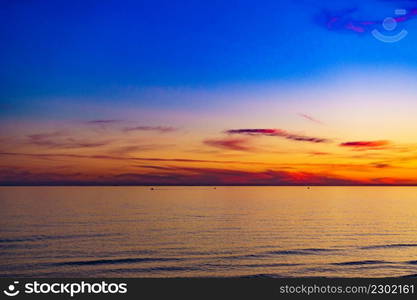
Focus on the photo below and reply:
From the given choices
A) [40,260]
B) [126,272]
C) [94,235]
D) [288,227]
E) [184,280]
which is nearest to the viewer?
[184,280]

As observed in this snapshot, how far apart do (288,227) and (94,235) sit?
70.7 ft

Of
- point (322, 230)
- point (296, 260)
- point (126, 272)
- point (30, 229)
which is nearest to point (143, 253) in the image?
point (126, 272)

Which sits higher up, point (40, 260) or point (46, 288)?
point (46, 288)

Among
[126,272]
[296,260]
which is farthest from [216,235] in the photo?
[126,272]

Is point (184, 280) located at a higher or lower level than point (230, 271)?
higher

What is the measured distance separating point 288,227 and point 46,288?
144ft

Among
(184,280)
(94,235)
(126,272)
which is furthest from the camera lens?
Answer: (94,235)

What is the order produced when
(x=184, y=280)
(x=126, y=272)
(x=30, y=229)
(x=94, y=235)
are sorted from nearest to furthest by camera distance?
(x=184, y=280)
(x=126, y=272)
(x=94, y=235)
(x=30, y=229)

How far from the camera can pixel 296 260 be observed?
32.3 m

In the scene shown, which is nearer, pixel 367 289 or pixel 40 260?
pixel 367 289

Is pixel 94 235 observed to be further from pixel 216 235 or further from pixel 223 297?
pixel 223 297

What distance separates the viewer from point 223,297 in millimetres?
11117

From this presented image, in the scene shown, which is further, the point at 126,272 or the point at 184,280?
the point at 126,272

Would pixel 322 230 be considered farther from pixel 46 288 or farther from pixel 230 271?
pixel 46 288
